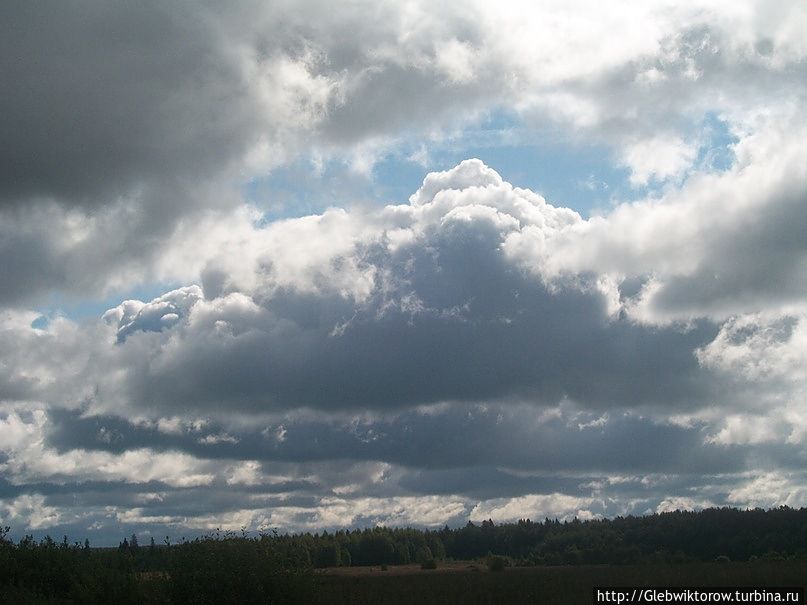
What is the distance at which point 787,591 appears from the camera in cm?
6300

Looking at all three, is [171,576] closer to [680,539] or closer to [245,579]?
[245,579]

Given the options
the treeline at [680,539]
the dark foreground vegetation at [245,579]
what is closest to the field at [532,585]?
the dark foreground vegetation at [245,579]

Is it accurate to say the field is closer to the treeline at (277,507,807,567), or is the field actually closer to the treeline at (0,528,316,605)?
the treeline at (0,528,316,605)

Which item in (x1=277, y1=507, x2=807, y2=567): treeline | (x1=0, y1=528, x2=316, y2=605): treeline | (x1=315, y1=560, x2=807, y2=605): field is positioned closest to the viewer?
(x1=0, y1=528, x2=316, y2=605): treeline

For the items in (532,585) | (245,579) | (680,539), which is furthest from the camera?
(680,539)

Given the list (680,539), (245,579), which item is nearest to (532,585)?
(245,579)

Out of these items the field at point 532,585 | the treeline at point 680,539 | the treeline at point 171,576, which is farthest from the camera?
the treeline at point 680,539

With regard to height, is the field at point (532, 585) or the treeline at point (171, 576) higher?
the treeline at point (171, 576)

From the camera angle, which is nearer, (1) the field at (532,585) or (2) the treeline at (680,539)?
(1) the field at (532,585)

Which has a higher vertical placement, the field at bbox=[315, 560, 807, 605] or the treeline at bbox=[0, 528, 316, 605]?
the treeline at bbox=[0, 528, 316, 605]

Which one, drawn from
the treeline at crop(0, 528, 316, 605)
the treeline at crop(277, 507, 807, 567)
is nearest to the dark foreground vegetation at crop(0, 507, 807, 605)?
the treeline at crop(0, 528, 316, 605)

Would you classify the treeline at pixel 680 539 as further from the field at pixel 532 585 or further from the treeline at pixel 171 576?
the treeline at pixel 171 576

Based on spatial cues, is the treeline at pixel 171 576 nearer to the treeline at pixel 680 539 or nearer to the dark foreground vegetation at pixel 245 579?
the dark foreground vegetation at pixel 245 579

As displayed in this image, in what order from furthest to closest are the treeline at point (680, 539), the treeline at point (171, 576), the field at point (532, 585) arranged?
1. the treeline at point (680, 539)
2. the field at point (532, 585)
3. the treeline at point (171, 576)
